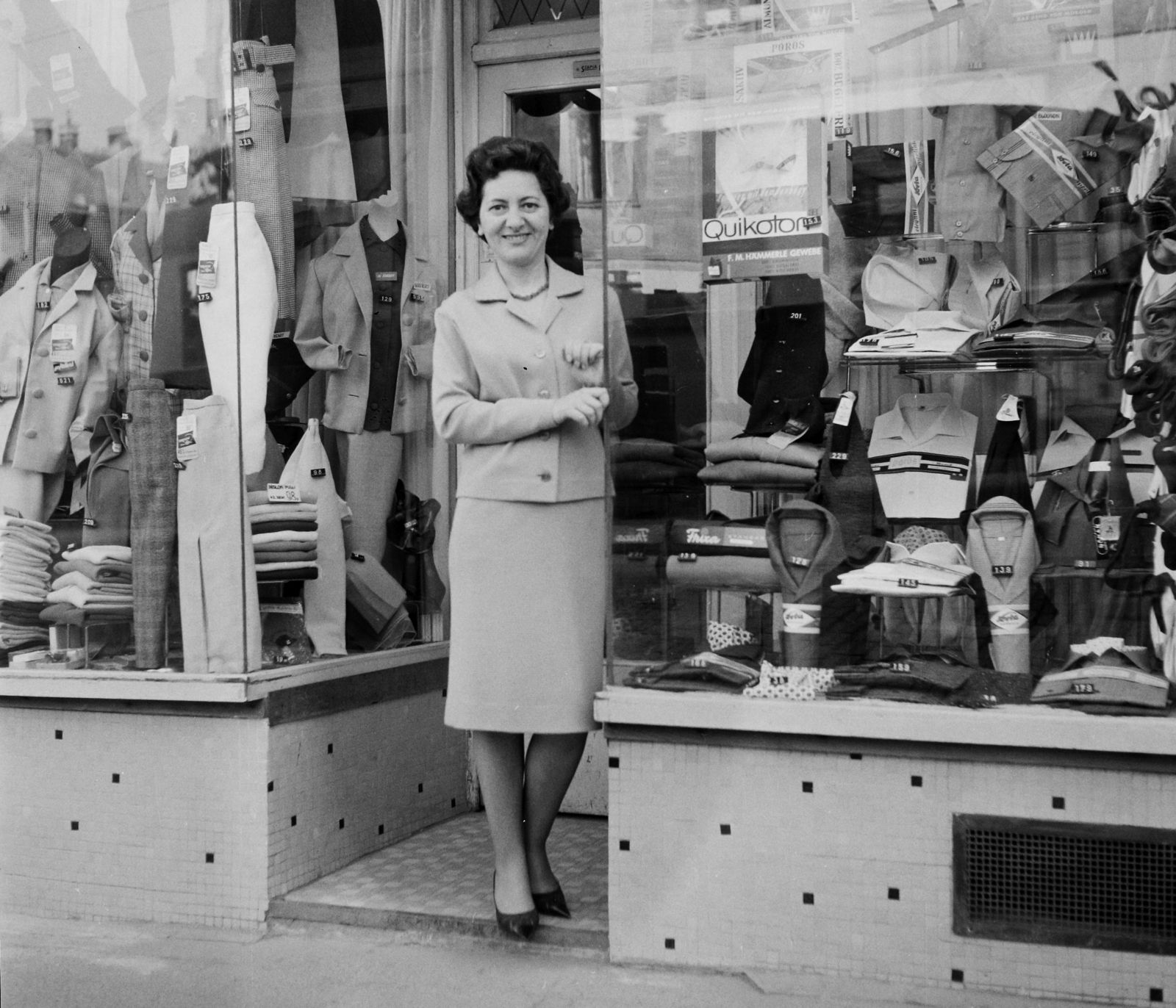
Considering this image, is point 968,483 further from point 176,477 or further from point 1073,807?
point 176,477

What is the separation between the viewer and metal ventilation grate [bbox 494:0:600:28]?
5.29m

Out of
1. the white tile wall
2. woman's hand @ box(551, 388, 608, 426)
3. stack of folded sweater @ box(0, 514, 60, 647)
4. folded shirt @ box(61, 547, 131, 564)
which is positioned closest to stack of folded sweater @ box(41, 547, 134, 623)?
folded shirt @ box(61, 547, 131, 564)

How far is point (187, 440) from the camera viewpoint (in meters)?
4.31

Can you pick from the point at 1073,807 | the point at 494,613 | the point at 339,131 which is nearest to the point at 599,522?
the point at 494,613

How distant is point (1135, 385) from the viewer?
11.9 feet

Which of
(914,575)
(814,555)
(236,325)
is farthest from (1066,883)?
(236,325)

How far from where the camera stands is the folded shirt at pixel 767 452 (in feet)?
12.6

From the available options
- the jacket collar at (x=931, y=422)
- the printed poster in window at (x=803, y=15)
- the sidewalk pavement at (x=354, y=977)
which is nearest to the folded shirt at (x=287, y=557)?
the sidewalk pavement at (x=354, y=977)

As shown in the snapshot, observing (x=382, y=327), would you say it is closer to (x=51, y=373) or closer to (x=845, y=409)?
(x=51, y=373)

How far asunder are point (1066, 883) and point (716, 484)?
139 cm

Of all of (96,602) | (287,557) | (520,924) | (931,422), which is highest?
(931,422)

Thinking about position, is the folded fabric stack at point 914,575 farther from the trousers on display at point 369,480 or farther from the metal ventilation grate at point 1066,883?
the trousers on display at point 369,480

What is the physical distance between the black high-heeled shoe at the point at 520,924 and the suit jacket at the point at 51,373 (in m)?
2.15

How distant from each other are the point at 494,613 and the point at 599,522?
0.38 metres
